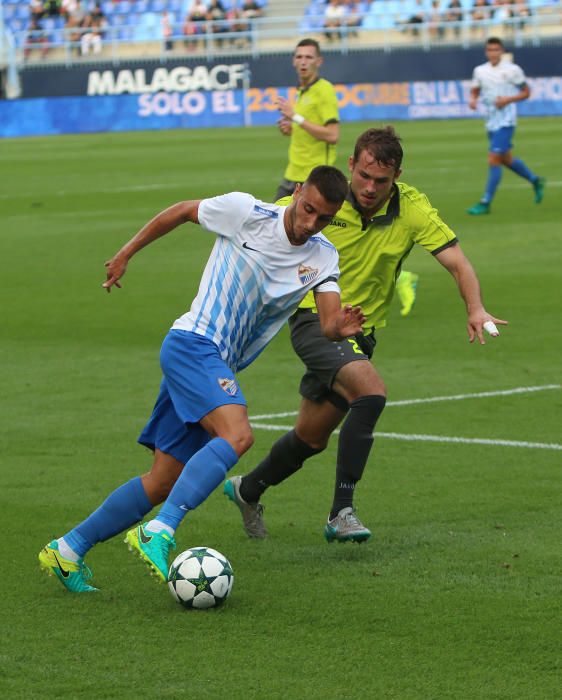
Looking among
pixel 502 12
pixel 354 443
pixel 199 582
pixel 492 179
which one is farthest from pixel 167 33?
pixel 199 582

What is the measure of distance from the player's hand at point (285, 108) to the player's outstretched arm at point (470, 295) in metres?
6.75

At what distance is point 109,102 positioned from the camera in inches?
1732

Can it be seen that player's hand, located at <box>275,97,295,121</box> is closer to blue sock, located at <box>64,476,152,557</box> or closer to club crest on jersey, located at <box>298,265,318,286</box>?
club crest on jersey, located at <box>298,265,318,286</box>

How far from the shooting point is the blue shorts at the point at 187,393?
5723mm

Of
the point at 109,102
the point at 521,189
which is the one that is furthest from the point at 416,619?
the point at 109,102

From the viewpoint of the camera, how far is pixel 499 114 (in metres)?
20.6

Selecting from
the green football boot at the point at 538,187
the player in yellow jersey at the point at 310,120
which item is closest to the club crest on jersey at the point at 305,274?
the player in yellow jersey at the point at 310,120

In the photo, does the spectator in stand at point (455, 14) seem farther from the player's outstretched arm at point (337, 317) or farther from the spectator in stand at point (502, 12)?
the player's outstretched arm at point (337, 317)

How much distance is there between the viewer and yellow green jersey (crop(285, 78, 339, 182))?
14.3m

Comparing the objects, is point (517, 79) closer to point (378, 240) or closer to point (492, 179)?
point (492, 179)

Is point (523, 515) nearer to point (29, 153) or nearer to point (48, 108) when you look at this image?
point (29, 153)

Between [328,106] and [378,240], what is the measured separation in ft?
25.1

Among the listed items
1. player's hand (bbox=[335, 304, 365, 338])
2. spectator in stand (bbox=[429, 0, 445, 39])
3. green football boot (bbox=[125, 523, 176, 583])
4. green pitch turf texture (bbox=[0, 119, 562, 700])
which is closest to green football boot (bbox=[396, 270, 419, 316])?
green pitch turf texture (bbox=[0, 119, 562, 700])

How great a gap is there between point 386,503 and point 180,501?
6.42 ft
